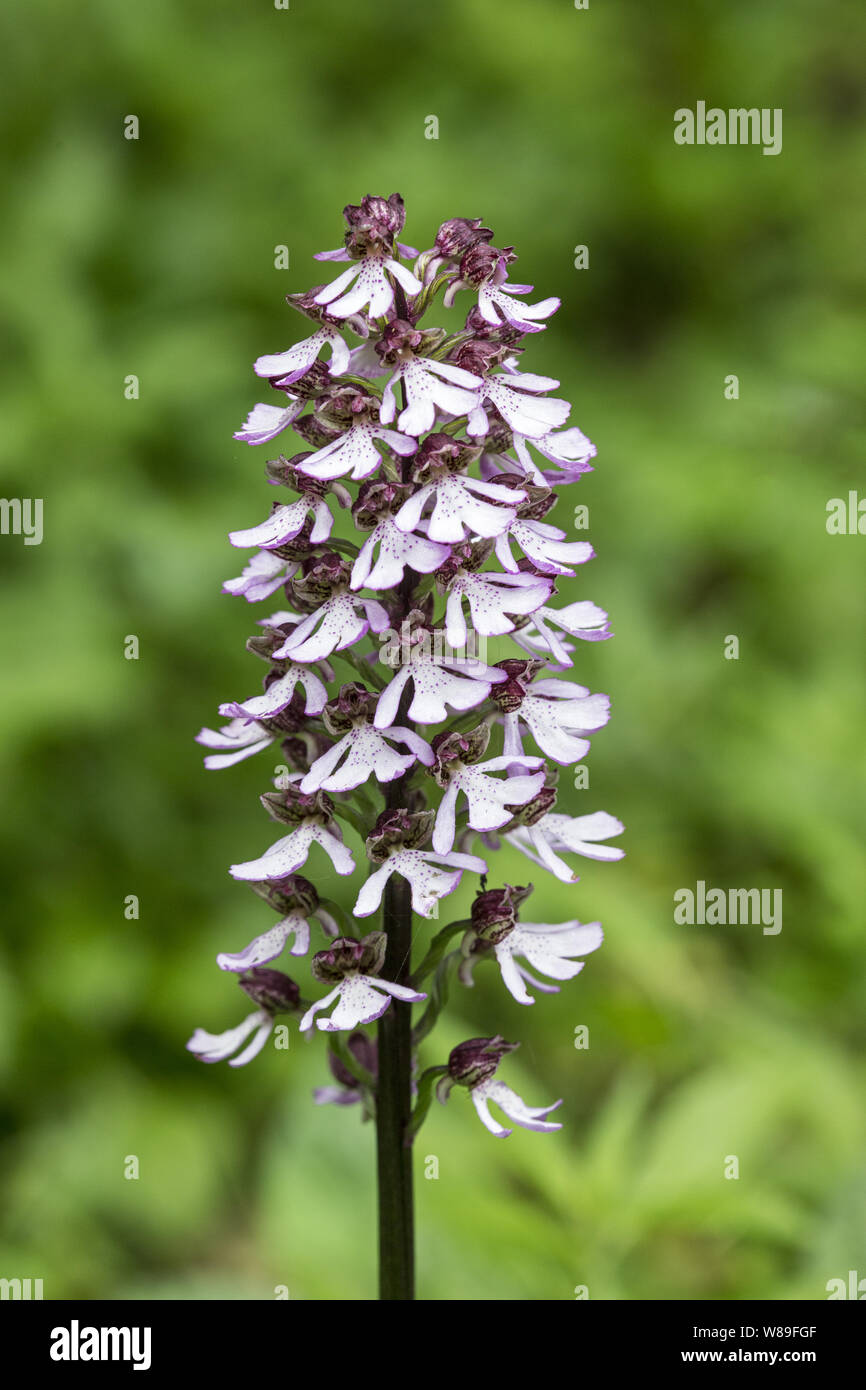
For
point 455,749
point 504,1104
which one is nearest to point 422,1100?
point 504,1104

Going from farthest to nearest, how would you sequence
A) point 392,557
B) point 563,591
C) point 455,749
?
point 563,591
point 455,749
point 392,557

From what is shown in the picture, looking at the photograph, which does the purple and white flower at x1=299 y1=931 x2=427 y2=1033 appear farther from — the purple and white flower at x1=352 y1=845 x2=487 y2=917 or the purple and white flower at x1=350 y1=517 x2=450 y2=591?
the purple and white flower at x1=350 y1=517 x2=450 y2=591

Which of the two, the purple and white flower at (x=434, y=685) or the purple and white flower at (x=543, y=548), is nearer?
the purple and white flower at (x=434, y=685)

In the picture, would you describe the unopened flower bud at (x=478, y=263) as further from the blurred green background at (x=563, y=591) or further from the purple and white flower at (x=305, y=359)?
the blurred green background at (x=563, y=591)

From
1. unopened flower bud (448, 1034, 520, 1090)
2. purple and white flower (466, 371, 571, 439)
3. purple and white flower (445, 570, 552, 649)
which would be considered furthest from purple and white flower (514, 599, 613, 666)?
unopened flower bud (448, 1034, 520, 1090)

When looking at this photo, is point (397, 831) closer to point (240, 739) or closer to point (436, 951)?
point (436, 951)

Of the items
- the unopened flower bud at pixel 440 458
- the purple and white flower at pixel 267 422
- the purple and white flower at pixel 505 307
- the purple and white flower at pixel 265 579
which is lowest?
the purple and white flower at pixel 265 579

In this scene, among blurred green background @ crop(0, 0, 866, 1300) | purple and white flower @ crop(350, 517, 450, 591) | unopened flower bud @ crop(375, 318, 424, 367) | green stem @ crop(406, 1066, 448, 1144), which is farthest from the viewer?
blurred green background @ crop(0, 0, 866, 1300)

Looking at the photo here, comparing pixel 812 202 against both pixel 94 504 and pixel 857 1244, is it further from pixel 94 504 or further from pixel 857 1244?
pixel 857 1244

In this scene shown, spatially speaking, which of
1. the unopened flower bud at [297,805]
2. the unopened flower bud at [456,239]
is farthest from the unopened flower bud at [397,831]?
the unopened flower bud at [456,239]
